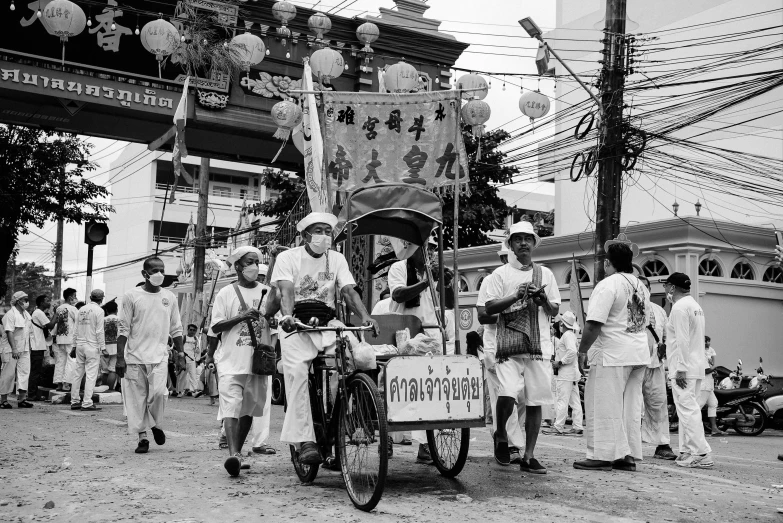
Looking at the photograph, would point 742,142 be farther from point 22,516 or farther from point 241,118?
point 22,516

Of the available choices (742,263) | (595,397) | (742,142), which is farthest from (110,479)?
(742,142)

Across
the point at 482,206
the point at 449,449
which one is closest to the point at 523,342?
the point at 449,449

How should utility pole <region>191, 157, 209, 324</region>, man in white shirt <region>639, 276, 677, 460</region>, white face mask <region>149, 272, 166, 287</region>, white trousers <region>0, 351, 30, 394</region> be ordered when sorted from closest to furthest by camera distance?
1. white face mask <region>149, 272, 166, 287</region>
2. man in white shirt <region>639, 276, 677, 460</region>
3. white trousers <region>0, 351, 30, 394</region>
4. utility pole <region>191, 157, 209, 324</region>

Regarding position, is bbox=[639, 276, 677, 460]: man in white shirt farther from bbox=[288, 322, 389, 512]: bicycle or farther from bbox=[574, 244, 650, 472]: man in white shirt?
bbox=[288, 322, 389, 512]: bicycle

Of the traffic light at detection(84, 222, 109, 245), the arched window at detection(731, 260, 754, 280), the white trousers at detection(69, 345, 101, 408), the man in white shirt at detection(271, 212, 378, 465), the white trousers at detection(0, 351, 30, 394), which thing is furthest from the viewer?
the arched window at detection(731, 260, 754, 280)

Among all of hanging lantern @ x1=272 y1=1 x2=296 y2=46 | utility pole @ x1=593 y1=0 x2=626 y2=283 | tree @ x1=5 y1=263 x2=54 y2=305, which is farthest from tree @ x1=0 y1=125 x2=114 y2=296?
tree @ x1=5 y1=263 x2=54 y2=305

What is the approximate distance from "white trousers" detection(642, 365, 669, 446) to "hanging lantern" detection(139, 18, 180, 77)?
886cm

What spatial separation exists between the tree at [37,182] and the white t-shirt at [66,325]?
791 centimetres

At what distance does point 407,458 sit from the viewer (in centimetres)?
845

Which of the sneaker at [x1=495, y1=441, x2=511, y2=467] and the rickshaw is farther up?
the rickshaw

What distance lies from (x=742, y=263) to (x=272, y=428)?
Answer: 15.4 meters

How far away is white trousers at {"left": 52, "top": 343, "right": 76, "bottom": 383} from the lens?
16453 mm

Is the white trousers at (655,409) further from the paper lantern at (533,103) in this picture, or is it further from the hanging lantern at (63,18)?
the hanging lantern at (63,18)

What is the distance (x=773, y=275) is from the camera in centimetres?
2347
